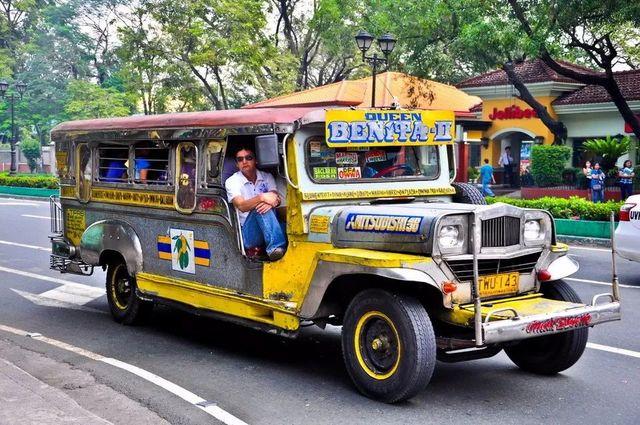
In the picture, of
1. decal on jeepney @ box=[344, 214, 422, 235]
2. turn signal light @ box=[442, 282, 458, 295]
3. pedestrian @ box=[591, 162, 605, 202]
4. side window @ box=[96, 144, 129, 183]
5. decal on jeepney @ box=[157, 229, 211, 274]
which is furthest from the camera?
pedestrian @ box=[591, 162, 605, 202]

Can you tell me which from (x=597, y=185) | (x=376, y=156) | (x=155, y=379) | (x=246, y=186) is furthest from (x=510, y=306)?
(x=597, y=185)

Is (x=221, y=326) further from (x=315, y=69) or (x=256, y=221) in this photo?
(x=315, y=69)

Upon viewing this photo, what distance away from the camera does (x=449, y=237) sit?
5.75 m

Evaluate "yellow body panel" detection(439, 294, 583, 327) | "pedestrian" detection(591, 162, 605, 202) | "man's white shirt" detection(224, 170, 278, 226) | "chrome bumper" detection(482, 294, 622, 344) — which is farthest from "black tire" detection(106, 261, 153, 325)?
"pedestrian" detection(591, 162, 605, 202)

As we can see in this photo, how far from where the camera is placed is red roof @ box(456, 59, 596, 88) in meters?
30.7

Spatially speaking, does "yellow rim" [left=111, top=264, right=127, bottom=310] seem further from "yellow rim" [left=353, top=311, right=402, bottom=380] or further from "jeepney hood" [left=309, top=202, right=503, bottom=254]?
"yellow rim" [left=353, top=311, right=402, bottom=380]

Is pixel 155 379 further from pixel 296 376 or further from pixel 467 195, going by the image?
pixel 467 195

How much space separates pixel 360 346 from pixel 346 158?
173 centimetres

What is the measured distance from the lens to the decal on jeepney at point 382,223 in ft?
19.0

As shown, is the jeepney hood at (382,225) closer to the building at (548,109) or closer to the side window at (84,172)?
the side window at (84,172)

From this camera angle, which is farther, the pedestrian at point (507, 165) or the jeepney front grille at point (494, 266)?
the pedestrian at point (507, 165)

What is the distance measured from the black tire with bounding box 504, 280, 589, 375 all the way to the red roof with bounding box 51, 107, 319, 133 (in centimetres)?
254

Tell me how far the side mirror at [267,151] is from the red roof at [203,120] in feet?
0.79

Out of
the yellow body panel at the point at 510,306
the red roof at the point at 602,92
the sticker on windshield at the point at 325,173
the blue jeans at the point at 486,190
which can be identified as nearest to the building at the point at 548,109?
the red roof at the point at 602,92
